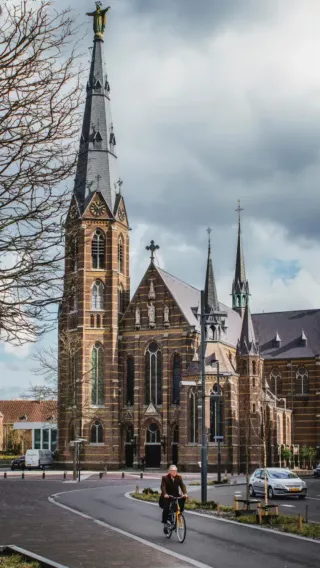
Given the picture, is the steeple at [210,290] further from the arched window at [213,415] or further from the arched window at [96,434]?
the arched window at [96,434]

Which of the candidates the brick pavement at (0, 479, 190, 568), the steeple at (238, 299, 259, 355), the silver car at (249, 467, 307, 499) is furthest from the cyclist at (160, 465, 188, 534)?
the steeple at (238, 299, 259, 355)

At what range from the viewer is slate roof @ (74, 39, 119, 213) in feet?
238

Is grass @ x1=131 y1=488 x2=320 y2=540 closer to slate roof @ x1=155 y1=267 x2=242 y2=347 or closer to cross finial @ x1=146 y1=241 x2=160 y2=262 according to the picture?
slate roof @ x1=155 y1=267 x2=242 y2=347

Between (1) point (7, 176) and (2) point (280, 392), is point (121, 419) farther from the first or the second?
(1) point (7, 176)

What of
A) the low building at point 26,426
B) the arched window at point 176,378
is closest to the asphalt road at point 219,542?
the arched window at point 176,378

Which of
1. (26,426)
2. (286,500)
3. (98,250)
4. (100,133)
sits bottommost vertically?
(286,500)

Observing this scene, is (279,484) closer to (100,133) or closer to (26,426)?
(100,133)

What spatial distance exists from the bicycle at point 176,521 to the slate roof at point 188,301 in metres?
48.4

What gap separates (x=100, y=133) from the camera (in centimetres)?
7406

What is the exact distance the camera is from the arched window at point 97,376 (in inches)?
2758

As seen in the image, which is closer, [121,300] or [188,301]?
[121,300]

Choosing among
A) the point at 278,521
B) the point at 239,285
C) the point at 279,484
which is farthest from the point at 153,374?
the point at 278,521

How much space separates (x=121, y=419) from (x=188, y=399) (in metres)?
7.36

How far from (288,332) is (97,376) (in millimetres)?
25215
